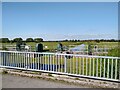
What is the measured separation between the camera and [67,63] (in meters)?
8.05

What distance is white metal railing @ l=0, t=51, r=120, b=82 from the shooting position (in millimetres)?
6973

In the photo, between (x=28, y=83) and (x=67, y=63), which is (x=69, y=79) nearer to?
(x=67, y=63)

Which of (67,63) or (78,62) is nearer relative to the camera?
(67,63)

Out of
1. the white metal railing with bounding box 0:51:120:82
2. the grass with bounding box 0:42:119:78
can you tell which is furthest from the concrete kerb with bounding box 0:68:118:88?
the grass with bounding box 0:42:119:78

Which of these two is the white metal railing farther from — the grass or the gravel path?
the gravel path

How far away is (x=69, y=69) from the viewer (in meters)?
7.99

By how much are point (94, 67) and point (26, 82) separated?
2.38 m

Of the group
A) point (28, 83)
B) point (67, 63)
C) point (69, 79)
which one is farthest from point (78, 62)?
point (28, 83)

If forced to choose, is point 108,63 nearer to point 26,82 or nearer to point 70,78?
point 70,78

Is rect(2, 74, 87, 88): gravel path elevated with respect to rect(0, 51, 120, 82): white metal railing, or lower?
lower

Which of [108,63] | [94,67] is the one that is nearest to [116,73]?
[108,63]

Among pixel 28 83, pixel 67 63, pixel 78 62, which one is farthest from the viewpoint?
pixel 78 62

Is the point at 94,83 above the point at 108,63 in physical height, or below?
below

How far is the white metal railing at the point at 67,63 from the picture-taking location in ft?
22.9
